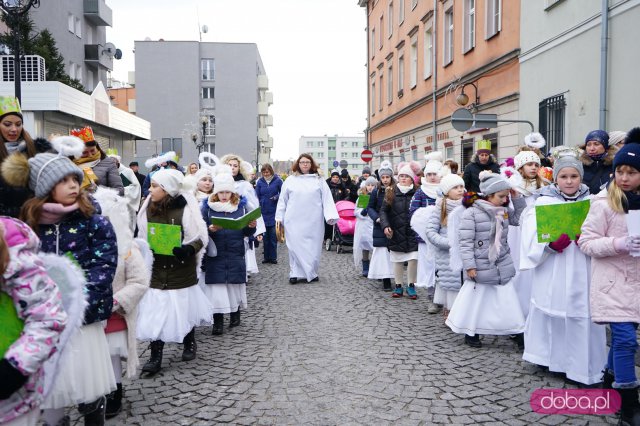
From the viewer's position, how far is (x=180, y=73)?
2265 inches

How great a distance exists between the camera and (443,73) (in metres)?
21.1

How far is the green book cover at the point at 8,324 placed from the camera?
2.13 m

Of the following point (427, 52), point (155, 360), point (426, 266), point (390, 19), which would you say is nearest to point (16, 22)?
point (155, 360)

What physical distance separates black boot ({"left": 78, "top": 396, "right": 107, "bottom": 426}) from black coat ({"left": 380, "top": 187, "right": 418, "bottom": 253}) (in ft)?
18.1

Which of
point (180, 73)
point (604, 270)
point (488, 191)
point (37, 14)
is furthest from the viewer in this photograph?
point (180, 73)

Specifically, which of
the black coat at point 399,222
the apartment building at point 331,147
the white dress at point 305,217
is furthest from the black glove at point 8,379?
the apartment building at point 331,147

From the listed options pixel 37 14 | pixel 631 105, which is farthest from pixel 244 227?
pixel 37 14

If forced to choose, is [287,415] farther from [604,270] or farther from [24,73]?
[24,73]

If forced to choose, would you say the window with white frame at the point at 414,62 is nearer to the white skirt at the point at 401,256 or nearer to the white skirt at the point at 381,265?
the white skirt at the point at 381,265

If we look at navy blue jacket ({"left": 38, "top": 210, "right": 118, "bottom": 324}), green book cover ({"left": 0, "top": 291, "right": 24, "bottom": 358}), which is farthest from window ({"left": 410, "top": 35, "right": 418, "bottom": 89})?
green book cover ({"left": 0, "top": 291, "right": 24, "bottom": 358})

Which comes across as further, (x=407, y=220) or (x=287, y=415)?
(x=407, y=220)

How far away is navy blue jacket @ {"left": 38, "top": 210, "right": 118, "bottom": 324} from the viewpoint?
3209mm

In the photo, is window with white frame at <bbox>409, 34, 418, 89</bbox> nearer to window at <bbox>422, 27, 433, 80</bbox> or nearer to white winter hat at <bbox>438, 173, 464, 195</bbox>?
window at <bbox>422, 27, 433, 80</bbox>

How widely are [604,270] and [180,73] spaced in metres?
57.4
